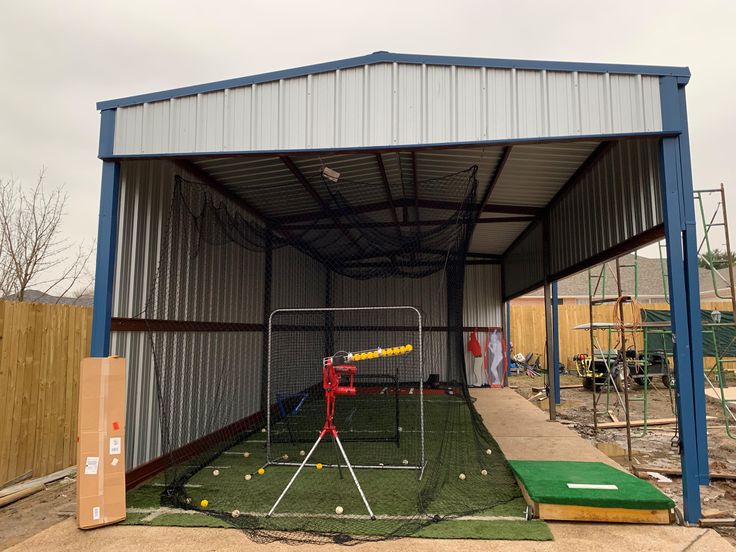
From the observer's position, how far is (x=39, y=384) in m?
4.61

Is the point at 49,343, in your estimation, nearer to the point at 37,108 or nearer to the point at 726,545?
the point at 726,545

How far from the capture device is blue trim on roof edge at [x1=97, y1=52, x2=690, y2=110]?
371cm

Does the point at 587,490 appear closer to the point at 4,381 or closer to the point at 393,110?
the point at 393,110

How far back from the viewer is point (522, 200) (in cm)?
764

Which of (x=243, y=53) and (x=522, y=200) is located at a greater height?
(x=243, y=53)

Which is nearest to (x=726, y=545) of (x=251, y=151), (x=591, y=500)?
(x=591, y=500)

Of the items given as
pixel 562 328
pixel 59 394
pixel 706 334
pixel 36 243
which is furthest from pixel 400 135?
pixel 562 328

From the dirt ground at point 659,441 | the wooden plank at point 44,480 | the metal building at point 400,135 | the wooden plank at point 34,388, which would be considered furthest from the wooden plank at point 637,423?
the wooden plank at point 34,388

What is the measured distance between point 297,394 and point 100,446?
150 inches

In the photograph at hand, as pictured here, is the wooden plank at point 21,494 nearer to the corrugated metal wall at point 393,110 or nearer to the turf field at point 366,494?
the turf field at point 366,494

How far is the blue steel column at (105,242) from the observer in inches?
157

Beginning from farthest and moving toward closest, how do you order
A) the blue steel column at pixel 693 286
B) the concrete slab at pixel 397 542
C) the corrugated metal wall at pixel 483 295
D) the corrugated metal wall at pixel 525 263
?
the corrugated metal wall at pixel 483 295
the corrugated metal wall at pixel 525 263
the blue steel column at pixel 693 286
the concrete slab at pixel 397 542

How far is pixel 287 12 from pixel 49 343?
11773 mm

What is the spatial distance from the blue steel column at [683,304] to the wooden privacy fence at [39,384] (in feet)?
18.2
